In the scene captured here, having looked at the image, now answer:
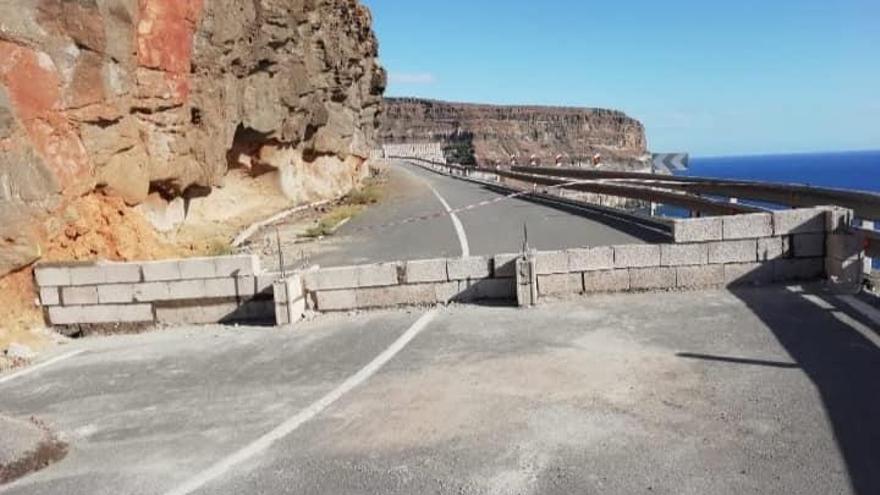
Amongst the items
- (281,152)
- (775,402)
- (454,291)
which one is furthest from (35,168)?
(281,152)

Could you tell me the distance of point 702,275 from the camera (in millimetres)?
9391

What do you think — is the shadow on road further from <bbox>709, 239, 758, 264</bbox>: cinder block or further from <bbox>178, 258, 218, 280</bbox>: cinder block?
<bbox>178, 258, 218, 280</bbox>: cinder block

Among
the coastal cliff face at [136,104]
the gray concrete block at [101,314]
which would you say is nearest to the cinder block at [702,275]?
the gray concrete block at [101,314]

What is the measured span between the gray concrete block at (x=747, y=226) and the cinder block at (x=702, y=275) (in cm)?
48

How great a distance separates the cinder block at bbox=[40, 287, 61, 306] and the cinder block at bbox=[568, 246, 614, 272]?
7.41 metres

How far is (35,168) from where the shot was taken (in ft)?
38.0

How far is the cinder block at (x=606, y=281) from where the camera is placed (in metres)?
9.44

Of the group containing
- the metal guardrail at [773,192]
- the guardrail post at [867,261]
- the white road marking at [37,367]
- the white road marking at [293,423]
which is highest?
the metal guardrail at [773,192]

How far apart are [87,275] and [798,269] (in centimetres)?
986

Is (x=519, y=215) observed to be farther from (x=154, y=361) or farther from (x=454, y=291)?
(x=154, y=361)

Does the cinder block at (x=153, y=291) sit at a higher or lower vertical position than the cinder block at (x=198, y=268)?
lower

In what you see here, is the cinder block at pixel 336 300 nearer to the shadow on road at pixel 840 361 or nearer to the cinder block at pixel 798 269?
the shadow on road at pixel 840 361

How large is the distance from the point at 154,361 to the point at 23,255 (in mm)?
3799

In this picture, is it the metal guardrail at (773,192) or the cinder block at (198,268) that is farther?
the metal guardrail at (773,192)
